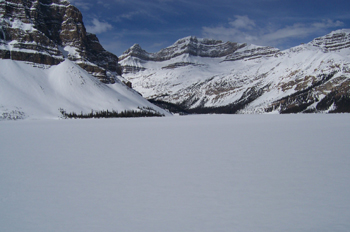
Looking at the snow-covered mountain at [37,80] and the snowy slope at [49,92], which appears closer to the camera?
the snowy slope at [49,92]

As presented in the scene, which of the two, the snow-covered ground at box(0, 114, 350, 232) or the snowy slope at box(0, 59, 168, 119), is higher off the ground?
the snowy slope at box(0, 59, 168, 119)

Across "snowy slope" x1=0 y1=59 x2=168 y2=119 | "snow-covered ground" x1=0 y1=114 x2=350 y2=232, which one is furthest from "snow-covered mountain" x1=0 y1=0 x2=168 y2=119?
"snow-covered ground" x1=0 y1=114 x2=350 y2=232

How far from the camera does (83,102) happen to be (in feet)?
536

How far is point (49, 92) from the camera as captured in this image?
6112 inches

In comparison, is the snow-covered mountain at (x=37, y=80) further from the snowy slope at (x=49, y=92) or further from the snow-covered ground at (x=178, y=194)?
the snow-covered ground at (x=178, y=194)

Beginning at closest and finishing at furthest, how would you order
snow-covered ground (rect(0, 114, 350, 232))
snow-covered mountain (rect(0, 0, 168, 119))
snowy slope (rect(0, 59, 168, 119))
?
snow-covered ground (rect(0, 114, 350, 232))
snowy slope (rect(0, 59, 168, 119))
snow-covered mountain (rect(0, 0, 168, 119))

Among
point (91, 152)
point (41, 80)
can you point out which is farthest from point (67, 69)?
point (91, 152)

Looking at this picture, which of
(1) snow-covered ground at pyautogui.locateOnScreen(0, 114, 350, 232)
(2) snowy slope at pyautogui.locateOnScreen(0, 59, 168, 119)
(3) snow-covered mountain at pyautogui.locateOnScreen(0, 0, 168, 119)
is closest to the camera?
(1) snow-covered ground at pyautogui.locateOnScreen(0, 114, 350, 232)

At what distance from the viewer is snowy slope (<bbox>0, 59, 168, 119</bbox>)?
130 meters

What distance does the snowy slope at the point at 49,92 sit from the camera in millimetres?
129750

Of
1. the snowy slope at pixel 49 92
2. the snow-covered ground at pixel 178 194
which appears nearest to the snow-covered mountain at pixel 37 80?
the snowy slope at pixel 49 92

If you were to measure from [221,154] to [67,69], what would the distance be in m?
180

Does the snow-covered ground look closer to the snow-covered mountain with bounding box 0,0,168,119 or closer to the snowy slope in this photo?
the snowy slope

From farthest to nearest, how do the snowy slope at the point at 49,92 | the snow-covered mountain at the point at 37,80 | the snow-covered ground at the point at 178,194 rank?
1. the snow-covered mountain at the point at 37,80
2. the snowy slope at the point at 49,92
3. the snow-covered ground at the point at 178,194
